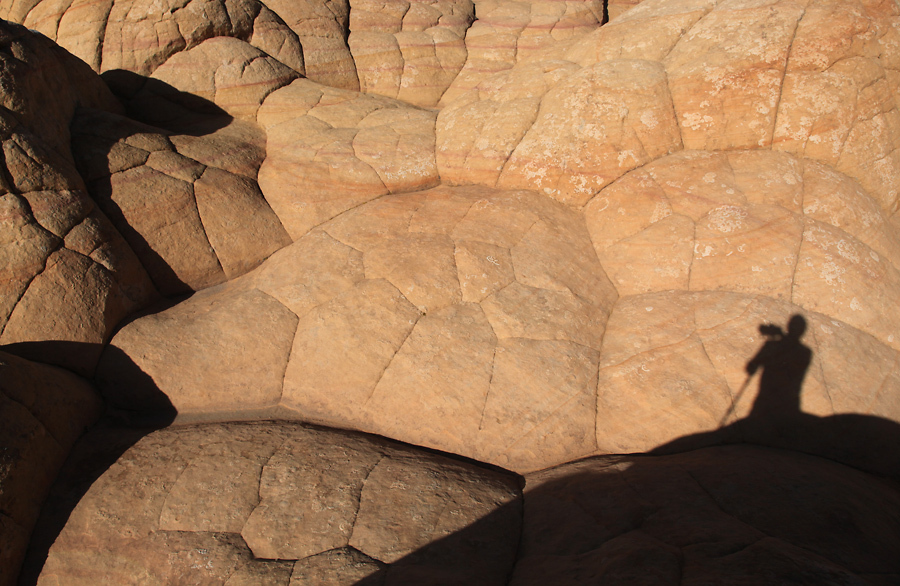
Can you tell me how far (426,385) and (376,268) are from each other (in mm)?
1062

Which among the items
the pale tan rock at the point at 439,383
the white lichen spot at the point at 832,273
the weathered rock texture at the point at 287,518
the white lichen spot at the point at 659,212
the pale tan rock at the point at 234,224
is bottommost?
the weathered rock texture at the point at 287,518

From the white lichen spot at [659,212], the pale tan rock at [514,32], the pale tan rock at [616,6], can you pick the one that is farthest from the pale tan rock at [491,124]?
the pale tan rock at [616,6]

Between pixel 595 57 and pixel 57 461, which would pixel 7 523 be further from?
pixel 595 57

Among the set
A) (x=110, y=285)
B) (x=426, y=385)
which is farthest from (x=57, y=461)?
(x=426, y=385)

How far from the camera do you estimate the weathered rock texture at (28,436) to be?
2.65m

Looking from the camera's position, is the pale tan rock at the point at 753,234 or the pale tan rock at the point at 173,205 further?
the pale tan rock at the point at 173,205

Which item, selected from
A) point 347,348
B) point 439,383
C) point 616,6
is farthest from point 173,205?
point 616,6

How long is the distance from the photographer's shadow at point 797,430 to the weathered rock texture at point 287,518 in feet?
4.49

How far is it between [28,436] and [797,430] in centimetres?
459

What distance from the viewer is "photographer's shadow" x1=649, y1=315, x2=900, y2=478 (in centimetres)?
316

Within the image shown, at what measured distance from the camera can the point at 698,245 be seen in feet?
12.7

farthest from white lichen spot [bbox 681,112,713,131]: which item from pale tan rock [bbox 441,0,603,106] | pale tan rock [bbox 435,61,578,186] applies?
pale tan rock [bbox 441,0,603,106]

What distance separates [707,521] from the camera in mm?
2457

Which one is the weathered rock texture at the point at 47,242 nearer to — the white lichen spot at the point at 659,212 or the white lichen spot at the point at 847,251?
the white lichen spot at the point at 659,212
